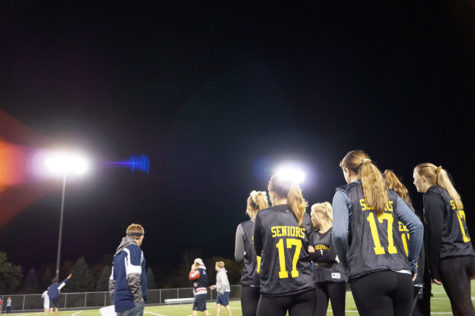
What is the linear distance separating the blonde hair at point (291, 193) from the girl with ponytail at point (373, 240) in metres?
0.63

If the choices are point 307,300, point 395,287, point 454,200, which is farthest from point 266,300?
point 454,200

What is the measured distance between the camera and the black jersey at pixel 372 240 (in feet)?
11.6

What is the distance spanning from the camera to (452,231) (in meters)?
5.10

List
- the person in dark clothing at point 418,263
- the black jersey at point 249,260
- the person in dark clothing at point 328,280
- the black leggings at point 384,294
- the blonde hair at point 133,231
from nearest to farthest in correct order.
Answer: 1. the black leggings at point 384,294
2. the person in dark clothing at point 418,263
3. the black jersey at point 249,260
4. the person in dark clothing at point 328,280
5. the blonde hair at point 133,231

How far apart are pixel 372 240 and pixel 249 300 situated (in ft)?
8.87

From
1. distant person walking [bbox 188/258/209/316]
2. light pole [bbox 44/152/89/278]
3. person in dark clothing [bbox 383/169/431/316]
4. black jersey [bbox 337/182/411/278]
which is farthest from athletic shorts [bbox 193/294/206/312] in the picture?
light pole [bbox 44/152/89/278]

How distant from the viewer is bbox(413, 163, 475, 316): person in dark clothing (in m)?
4.90

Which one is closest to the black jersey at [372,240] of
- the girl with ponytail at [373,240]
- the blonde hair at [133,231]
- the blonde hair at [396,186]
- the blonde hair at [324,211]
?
the girl with ponytail at [373,240]

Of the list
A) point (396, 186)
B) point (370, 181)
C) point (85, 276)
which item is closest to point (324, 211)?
point (396, 186)

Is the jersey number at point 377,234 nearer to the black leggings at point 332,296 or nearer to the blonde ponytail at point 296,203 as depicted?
the blonde ponytail at point 296,203

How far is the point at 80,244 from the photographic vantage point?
99.9 meters

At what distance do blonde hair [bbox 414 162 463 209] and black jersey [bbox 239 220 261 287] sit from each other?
8.21ft

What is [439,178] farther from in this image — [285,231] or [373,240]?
[285,231]

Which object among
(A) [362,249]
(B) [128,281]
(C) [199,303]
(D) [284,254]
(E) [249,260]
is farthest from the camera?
(C) [199,303]
